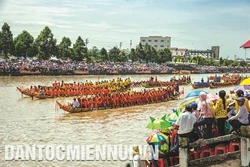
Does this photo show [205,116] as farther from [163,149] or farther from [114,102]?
[114,102]

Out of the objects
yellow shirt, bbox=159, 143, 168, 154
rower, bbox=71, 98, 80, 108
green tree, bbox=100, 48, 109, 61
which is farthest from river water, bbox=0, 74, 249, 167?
green tree, bbox=100, 48, 109, 61

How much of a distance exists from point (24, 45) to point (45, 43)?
12.4 feet

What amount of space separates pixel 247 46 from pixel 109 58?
70.3 meters

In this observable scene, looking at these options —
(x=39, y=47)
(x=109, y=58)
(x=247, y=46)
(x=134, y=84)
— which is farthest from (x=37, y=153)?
(x=109, y=58)

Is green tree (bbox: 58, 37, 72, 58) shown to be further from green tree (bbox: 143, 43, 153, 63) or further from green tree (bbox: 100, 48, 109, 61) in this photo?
green tree (bbox: 143, 43, 153, 63)

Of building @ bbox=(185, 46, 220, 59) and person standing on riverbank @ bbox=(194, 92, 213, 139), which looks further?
building @ bbox=(185, 46, 220, 59)

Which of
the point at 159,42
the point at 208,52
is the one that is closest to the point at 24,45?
the point at 159,42

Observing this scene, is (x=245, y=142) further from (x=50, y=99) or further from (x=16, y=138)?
(x=50, y=99)

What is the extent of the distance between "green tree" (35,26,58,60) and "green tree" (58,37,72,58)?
570 cm

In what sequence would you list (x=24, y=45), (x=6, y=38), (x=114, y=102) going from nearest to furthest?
(x=114, y=102)
(x=6, y=38)
(x=24, y=45)

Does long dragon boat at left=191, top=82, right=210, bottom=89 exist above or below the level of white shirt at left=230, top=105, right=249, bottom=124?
below

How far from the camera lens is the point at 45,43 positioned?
5584 cm

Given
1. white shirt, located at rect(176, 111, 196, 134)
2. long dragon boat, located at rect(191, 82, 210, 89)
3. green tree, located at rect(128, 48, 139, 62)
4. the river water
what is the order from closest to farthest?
white shirt, located at rect(176, 111, 196, 134) → the river water → long dragon boat, located at rect(191, 82, 210, 89) → green tree, located at rect(128, 48, 139, 62)

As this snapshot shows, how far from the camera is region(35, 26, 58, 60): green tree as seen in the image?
5556cm
